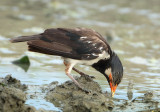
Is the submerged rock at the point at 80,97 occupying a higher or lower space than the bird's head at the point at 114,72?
lower

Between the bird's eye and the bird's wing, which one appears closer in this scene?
the bird's wing

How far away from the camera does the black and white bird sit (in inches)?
243

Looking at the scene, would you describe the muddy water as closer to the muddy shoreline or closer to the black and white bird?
the muddy shoreline

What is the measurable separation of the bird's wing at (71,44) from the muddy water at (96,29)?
78 centimetres

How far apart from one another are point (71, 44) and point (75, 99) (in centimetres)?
100

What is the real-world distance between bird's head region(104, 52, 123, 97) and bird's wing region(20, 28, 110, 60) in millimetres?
222

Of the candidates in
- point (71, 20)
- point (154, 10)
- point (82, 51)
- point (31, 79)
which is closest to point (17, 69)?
point (31, 79)

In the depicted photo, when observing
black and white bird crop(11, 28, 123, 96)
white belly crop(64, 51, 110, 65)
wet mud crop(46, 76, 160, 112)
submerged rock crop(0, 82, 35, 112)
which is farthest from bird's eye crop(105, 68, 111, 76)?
submerged rock crop(0, 82, 35, 112)

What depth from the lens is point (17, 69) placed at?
768 centimetres

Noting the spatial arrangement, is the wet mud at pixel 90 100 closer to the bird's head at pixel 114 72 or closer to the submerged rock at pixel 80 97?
the submerged rock at pixel 80 97

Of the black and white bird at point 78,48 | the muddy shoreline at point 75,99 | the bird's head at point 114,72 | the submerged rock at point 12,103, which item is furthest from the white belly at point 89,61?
the submerged rock at point 12,103

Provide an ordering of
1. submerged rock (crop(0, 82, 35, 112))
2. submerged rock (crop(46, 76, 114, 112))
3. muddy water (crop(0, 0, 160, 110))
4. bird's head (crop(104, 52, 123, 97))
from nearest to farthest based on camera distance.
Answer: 1. submerged rock (crop(0, 82, 35, 112))
2. submerged rock (crop(46, 76, 114, 112))
3. bird's head (crop(104, 52, 123, 97))
4. muddy water (crop(0, 0, 160, 110))

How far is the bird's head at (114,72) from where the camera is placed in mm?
6508

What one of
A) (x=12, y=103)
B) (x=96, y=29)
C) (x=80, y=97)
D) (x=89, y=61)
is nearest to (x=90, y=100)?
(x=80, y=97)
